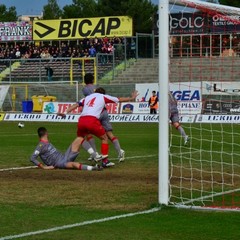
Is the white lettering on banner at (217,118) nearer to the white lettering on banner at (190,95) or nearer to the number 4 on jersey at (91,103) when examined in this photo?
the white lettering on banner at (190,95)

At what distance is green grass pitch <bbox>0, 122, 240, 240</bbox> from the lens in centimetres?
955

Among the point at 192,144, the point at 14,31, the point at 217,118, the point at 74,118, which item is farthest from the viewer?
the point at 14,31

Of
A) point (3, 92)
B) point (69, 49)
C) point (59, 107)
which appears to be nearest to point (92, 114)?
point (59, 107)

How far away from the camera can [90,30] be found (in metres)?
68.8

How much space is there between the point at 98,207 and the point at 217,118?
27935 millimetres

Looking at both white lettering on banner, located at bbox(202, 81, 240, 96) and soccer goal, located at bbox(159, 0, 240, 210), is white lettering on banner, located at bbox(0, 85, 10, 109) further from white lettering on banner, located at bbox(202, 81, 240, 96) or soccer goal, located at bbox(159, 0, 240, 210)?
soccer goal, located at bbox(159, 0, 240, 210)

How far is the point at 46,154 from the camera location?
17094 mm

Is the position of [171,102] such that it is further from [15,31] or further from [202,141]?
[15,31]

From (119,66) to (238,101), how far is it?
2146cm

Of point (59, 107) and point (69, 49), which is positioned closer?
point (59, 107)

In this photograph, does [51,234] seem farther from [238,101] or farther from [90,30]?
[90,30]

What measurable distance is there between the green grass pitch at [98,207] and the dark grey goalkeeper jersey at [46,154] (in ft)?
1.07

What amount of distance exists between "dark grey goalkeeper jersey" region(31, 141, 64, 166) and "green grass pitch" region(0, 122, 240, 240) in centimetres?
33

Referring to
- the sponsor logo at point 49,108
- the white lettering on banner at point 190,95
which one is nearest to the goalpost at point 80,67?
the sponsor logo at point 49,108
